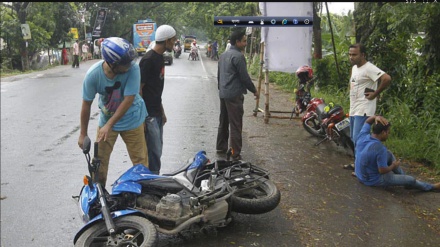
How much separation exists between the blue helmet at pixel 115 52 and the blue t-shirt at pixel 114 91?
187 millimetres

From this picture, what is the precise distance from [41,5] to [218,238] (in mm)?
30219

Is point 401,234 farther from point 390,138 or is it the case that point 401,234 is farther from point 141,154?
point 390,138

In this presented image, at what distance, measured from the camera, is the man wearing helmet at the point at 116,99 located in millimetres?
3975

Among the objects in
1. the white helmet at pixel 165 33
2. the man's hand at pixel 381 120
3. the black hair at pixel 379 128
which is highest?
the white helmet at pixel 165 33

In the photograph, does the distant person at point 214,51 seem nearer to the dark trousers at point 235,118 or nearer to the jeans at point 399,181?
the dark trousers at point 235,118

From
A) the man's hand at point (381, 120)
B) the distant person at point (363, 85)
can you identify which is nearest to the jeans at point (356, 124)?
the distant person at point (363, 85)

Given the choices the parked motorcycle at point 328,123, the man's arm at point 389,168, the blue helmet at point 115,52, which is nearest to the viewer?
the blue helmet at point 115,52

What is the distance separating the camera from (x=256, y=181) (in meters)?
4.45

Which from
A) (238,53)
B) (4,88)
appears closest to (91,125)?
(238,53)

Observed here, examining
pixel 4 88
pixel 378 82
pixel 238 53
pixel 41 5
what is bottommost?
pixel 4 88

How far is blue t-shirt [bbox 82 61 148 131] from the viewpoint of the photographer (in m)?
4.11

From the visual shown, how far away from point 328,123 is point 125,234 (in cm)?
472

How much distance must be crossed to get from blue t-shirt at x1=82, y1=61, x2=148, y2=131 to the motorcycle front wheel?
1.12 m

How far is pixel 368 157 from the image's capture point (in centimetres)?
544
